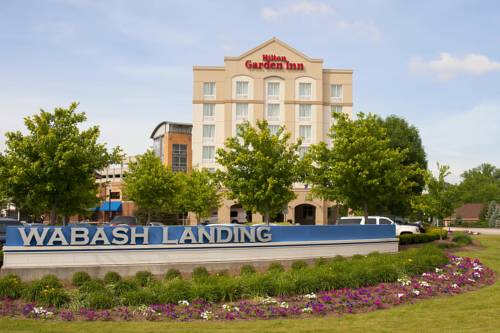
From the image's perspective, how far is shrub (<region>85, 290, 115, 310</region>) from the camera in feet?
40.9

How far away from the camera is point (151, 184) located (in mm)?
38781

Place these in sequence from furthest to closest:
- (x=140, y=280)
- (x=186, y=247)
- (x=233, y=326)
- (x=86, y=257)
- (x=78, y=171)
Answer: (x=78, y=171)
(x=186, y=247)
(x=86, y=257)
(x=140, y=280)
(x=233, y=326)

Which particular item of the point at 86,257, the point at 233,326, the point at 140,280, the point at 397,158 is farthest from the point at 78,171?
the point at 397,158

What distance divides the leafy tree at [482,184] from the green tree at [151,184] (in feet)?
262

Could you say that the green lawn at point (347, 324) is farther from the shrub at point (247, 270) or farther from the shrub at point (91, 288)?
the shrub at point (247, 270)

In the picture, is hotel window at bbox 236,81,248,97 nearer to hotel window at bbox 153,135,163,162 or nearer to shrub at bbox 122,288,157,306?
hotel window at bbox 153,135,163,162

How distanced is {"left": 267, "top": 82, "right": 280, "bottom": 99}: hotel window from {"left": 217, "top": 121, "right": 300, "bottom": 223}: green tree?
3279 centimetres

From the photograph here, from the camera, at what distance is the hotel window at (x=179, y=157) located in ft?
227

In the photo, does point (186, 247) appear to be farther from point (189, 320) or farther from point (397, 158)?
point (397, 158)

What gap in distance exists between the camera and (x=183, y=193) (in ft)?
150

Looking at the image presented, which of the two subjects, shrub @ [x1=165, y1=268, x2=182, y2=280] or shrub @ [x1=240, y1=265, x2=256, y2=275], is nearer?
shrub @ [x1=165, y1=268, x2=182, y2=280]

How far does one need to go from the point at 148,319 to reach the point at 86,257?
6045 millimetres

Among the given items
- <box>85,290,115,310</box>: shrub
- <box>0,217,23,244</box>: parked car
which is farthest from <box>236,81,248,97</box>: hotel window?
<box>85,290,115,310</box>: shrub

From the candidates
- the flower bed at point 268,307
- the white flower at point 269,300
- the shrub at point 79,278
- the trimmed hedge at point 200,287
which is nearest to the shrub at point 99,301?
the trimmed hedge at point 200,287
